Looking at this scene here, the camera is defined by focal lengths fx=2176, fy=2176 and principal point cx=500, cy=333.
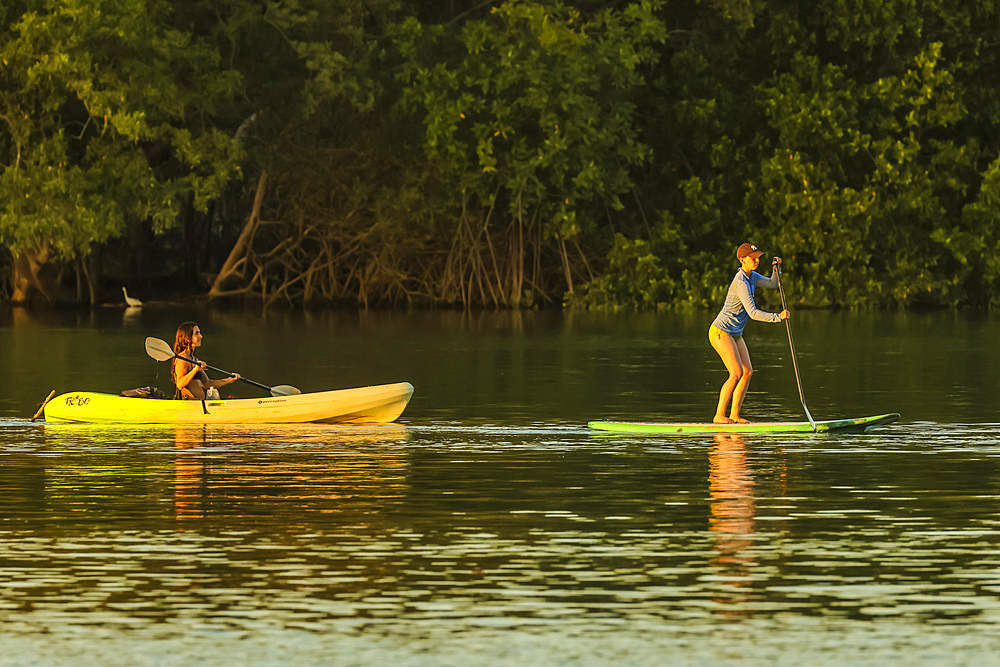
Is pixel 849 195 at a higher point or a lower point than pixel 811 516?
higher

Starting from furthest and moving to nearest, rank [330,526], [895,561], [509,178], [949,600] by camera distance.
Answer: [509,178], [330,526], [895,561], [949,600]

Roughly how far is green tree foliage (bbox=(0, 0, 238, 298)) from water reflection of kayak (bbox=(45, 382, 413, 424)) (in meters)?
33.8

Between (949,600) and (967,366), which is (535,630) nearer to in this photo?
(949,600)

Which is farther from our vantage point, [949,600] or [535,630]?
[949,600]

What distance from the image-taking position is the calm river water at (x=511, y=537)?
976 centimetres

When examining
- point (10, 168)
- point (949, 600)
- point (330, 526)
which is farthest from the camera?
point (10, 168)

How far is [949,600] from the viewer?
1070 centimetres

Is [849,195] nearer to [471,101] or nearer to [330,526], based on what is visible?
[471,101]

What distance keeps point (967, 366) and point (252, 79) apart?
3507cm

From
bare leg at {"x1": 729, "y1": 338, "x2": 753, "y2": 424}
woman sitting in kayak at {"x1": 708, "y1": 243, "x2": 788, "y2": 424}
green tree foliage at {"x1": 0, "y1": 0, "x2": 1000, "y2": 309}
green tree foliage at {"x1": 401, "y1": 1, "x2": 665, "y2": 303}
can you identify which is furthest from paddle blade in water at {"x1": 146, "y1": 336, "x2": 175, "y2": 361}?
green tree foliage at {"x1": 401, "y1": 1, "x2": 665, "y2": 303}

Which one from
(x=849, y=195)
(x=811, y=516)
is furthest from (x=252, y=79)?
(x=811, y=516)

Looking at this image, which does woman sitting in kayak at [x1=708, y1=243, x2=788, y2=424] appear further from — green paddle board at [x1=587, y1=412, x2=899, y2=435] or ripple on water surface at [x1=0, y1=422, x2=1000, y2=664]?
ripple on water surface at [x1=0, y1=422, x2=1000, y2=664]

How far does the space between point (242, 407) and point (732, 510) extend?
8263mm

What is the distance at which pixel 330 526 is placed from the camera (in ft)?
44.2
